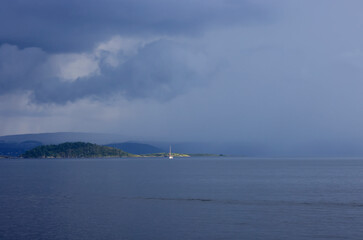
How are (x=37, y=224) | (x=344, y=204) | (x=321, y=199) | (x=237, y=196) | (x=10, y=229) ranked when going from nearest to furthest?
(x=10, y=229)
(x=37, y=224)
(x=344, y=204)
(x=321, y=199)
(x=237, y=196)

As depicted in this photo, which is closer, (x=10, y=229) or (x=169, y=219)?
(x=10, y=229)

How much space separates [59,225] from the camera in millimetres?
50344

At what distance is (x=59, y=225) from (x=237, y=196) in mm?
40259

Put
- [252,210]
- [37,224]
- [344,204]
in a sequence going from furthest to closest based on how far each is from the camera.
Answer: [344,204]
[252,210]
[37,224]

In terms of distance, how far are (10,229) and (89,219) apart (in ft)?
33.9

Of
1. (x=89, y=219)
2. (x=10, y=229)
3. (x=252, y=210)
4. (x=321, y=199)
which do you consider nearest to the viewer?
(x=10, y=229)

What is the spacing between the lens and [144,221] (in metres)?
52.9

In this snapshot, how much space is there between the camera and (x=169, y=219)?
179 ft

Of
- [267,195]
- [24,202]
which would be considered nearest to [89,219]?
[24,202]

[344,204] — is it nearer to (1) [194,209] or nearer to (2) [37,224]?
(1) [194,209]

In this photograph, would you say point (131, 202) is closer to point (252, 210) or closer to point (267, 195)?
point (252, 210)

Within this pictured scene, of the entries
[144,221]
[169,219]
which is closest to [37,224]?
[144,221]

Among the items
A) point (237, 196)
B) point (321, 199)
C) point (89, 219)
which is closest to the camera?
point (89, 219)

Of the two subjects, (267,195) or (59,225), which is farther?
(267,195)
